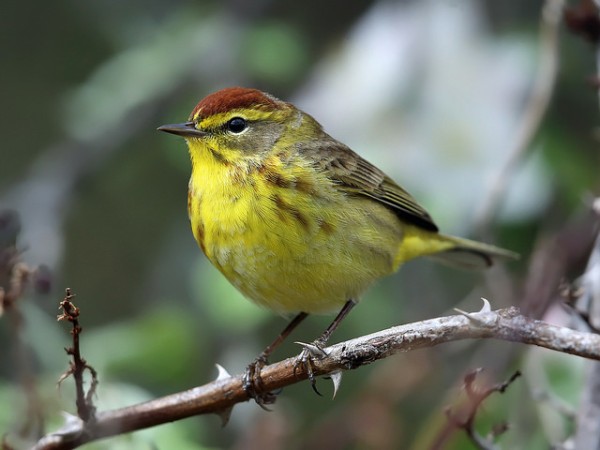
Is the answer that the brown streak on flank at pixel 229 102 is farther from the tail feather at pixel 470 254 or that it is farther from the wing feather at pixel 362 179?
the tail feather at pixel 470 254

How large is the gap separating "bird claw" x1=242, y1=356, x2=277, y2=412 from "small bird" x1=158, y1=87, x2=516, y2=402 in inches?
0.7

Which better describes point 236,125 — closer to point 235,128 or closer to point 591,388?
point 235,128

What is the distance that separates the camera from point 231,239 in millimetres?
4047

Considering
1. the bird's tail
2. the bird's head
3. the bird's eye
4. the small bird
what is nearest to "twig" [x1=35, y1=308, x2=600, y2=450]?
the small bird

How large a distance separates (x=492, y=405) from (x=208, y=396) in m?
1.47

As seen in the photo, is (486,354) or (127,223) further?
(127,223)

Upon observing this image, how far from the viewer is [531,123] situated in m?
4.46

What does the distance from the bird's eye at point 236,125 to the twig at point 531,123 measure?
1.17 m

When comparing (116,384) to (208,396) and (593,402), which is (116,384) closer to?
(208,396)

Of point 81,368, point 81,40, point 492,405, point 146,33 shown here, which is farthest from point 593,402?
A: point 81,40

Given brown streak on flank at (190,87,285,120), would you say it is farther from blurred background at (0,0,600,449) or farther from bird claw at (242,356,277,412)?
bird claw at (242,356,277,412)

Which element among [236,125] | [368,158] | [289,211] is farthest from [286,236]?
[368,158]

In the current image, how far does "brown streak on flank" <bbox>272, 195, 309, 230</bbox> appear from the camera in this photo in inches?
159

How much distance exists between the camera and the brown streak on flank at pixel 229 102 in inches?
175
